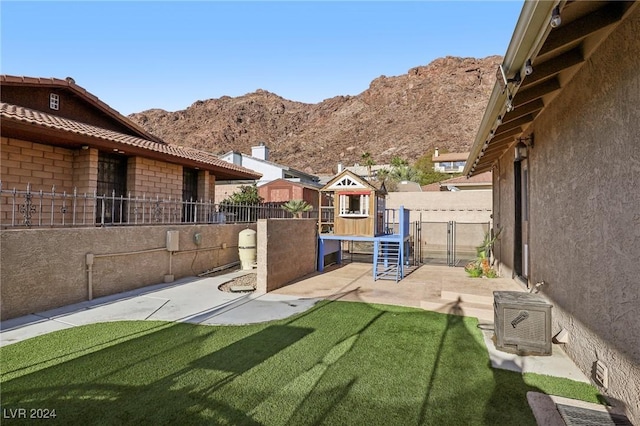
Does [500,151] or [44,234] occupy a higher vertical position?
[500,151]

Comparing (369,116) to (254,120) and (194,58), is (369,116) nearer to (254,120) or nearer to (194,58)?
(254,120)

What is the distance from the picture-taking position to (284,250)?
9.59 metres

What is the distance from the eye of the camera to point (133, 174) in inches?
448

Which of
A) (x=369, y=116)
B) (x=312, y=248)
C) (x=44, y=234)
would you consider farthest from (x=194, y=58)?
(x=369, y=116)

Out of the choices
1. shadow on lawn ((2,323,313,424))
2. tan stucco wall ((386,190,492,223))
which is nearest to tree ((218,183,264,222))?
shadow on lawn ((2,323,313,424))

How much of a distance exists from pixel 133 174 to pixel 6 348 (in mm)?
7709

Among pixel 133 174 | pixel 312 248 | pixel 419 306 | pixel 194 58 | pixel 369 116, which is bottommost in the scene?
pixel 419 306

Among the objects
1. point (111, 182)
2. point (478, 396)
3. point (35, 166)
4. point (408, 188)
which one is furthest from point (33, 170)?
point (408, 188)

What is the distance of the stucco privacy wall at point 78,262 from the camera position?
596cm

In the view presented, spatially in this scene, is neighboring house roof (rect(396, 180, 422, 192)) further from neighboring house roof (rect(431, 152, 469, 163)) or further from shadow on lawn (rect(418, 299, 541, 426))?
shadow on lawn (rect(418, 299, 541, 426))

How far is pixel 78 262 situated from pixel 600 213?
8768 mm

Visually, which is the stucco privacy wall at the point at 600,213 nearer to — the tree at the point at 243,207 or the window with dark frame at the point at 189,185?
the tree at the point at 243,207

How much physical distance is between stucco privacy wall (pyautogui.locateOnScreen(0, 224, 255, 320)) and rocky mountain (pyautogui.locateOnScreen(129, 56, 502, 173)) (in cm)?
8450

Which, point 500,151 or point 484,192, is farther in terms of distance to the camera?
point 484,192
